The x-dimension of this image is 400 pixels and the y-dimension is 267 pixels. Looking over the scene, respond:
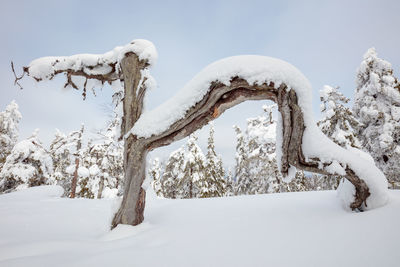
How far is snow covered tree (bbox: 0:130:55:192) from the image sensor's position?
14.9m

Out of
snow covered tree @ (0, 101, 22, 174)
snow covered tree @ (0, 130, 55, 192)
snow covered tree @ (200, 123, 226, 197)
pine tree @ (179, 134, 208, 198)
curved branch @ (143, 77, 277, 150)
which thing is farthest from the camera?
snow covered tree @ (0, 101, 22, 174)

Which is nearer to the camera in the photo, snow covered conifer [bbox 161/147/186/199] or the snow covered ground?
the snow covered ground

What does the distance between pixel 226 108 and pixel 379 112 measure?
51.1ft

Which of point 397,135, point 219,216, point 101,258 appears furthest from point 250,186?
point 101,258

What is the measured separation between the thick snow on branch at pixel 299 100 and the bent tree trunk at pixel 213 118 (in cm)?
7

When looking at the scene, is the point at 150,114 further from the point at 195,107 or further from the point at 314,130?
the point at 314,130

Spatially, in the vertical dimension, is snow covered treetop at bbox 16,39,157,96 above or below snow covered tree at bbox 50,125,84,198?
above

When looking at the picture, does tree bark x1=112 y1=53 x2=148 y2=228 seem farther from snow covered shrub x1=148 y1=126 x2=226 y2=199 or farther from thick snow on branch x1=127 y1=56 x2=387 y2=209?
snow covered shrub x1=148 y1=126 x2=226 y2=199

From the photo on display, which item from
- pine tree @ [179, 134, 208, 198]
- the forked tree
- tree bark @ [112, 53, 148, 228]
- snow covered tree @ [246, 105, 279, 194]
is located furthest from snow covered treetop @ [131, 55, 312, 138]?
pine tree @ [179, 134, 208, 198]

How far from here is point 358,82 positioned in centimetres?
1509

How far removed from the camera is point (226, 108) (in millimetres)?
3328

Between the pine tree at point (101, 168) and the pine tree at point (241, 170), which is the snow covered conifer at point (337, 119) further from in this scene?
the pine tree at point (101, 168)

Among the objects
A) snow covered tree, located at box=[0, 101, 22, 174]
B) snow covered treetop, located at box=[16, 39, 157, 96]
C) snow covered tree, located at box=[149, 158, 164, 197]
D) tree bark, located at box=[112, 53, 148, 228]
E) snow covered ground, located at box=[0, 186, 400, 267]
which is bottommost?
snow covered tree, located at box=[149, 158, 164, 197]

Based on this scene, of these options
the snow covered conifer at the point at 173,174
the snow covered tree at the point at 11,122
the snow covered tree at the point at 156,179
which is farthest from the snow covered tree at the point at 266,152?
the snow covered tree at the point at 11,122
